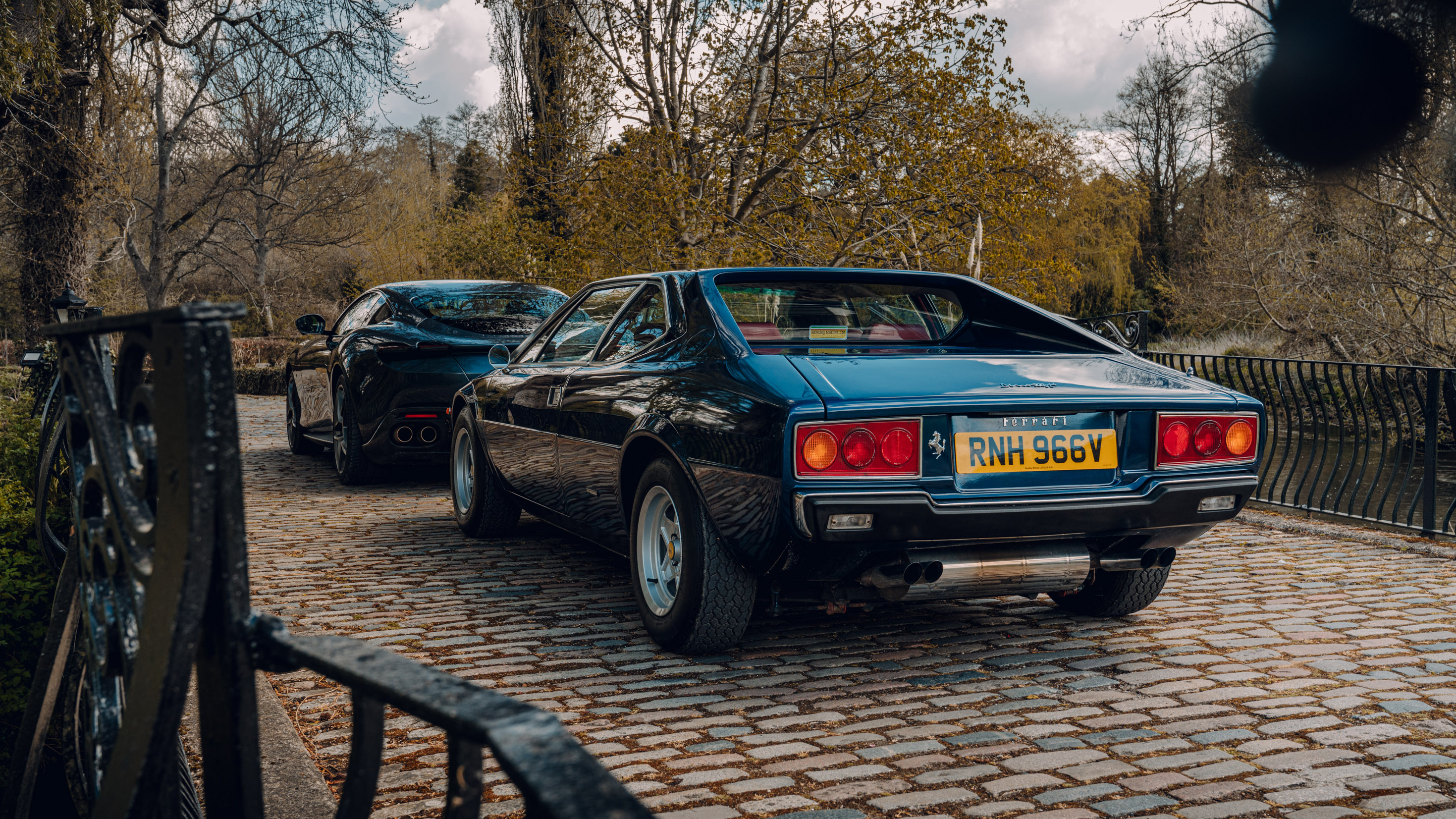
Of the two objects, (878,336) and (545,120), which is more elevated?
(545,120)

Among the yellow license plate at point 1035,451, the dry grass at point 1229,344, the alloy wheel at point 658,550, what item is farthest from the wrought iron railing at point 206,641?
the dry grass at point 1229,344

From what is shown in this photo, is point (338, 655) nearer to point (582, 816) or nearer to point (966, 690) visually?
point (582, 816)

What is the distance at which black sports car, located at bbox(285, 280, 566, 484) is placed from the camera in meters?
8.64

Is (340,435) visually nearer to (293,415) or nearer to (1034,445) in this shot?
(293,415)

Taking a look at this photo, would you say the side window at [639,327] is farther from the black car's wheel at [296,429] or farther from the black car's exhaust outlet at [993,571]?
the black car's wheel at [296,429]

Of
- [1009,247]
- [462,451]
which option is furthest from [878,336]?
[1009,247]

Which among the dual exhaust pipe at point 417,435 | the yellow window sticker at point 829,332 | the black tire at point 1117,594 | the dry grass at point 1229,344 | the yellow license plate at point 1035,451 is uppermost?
the dry grass at point 1229,344

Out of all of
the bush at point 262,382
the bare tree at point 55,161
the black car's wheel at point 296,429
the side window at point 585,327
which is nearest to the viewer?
the side window at point 585,327

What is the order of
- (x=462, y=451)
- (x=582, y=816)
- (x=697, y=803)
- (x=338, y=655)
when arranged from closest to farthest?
(x=582, y=816) < (x=338, y=655) < (x=697, y=803) < (x=462, y=451)

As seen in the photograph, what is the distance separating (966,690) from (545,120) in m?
15.0

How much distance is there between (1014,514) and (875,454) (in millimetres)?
542

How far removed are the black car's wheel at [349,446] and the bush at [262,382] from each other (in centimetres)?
1609

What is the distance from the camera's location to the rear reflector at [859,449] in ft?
12.3

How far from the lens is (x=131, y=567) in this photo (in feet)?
4.69
